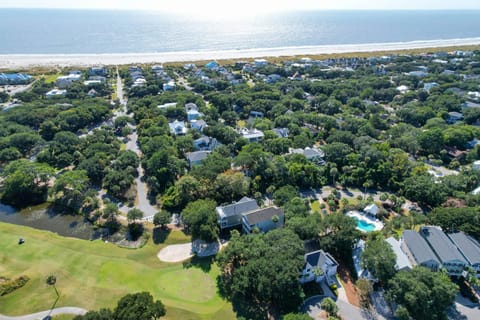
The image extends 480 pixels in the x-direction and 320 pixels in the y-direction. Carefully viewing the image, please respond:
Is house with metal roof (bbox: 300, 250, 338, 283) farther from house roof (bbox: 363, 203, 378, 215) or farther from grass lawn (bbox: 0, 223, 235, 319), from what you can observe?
house roof (bbox: 363, 203, 378, 215)

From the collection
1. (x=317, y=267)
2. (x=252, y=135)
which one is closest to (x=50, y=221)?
(x=317, y=267)

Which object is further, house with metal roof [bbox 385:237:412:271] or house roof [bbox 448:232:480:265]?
house roof [bbox 448:232:480:265]

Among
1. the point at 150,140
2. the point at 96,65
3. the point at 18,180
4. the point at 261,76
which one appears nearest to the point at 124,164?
the point at 150,140

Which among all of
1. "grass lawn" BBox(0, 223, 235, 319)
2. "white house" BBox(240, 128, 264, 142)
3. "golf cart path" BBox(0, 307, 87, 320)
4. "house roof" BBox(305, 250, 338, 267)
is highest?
"white house" BBox(240, 128, 264, 142)

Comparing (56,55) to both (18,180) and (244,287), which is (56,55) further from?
(244,287)

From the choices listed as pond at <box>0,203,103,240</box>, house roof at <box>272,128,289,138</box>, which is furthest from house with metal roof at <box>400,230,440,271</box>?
pond at <box>0,203,103,240</box>

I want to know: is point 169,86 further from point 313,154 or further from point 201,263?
point 201,263

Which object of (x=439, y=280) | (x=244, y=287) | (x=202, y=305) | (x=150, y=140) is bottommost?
(x=202, y=305)
